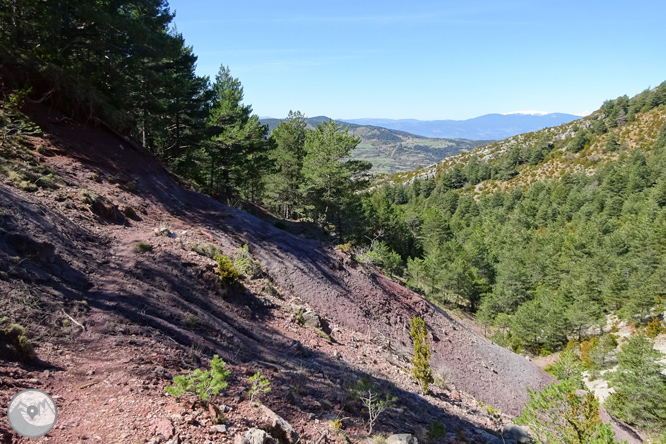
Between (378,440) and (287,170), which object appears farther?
(287,170)

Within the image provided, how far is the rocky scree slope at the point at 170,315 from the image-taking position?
414 centimetres

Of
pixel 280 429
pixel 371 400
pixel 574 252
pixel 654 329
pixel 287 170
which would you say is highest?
pixel 287 170

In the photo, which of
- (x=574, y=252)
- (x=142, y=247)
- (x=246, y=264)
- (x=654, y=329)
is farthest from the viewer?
(x=574, y=252)

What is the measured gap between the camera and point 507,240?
57750 millimetres

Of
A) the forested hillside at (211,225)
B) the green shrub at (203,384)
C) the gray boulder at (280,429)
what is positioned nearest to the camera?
the green shrub at (203,384)

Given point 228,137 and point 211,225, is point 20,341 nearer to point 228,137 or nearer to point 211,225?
point 211,225

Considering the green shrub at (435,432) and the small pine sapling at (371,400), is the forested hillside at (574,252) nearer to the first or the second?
the small pine sapling at (371,400)

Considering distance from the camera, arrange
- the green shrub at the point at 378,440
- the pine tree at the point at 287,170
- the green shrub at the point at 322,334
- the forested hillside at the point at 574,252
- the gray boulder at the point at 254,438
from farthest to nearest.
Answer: the forested hillside at the point at 574,252 < the pine tree at the point at 287,170 < the green shrub at the point at 322,334 < the green shrub at the point at 378,440 < the gray boulder at the point at 254,438

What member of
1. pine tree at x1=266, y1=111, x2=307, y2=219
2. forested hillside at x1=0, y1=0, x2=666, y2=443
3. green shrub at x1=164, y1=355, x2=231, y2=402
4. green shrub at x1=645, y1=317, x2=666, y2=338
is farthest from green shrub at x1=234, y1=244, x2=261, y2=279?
green shrub at x1=645, y1=317, x2=666, y2=338

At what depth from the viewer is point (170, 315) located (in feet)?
21.0

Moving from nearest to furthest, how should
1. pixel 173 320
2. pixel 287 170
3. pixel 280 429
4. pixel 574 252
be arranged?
pixel 280 429 < pixel 173 320 < pixel 287 170 < pixel 574 252

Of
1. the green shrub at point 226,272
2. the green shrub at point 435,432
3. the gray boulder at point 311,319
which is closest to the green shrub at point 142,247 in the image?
the green shrub at point 226,272

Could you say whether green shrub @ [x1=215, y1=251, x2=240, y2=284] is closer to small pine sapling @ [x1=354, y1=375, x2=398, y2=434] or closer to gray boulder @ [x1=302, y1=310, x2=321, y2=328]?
gray boulder @ [x1=302, y1=310, x2=321, y2=328]

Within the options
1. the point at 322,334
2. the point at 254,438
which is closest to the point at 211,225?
the point at 322,334
